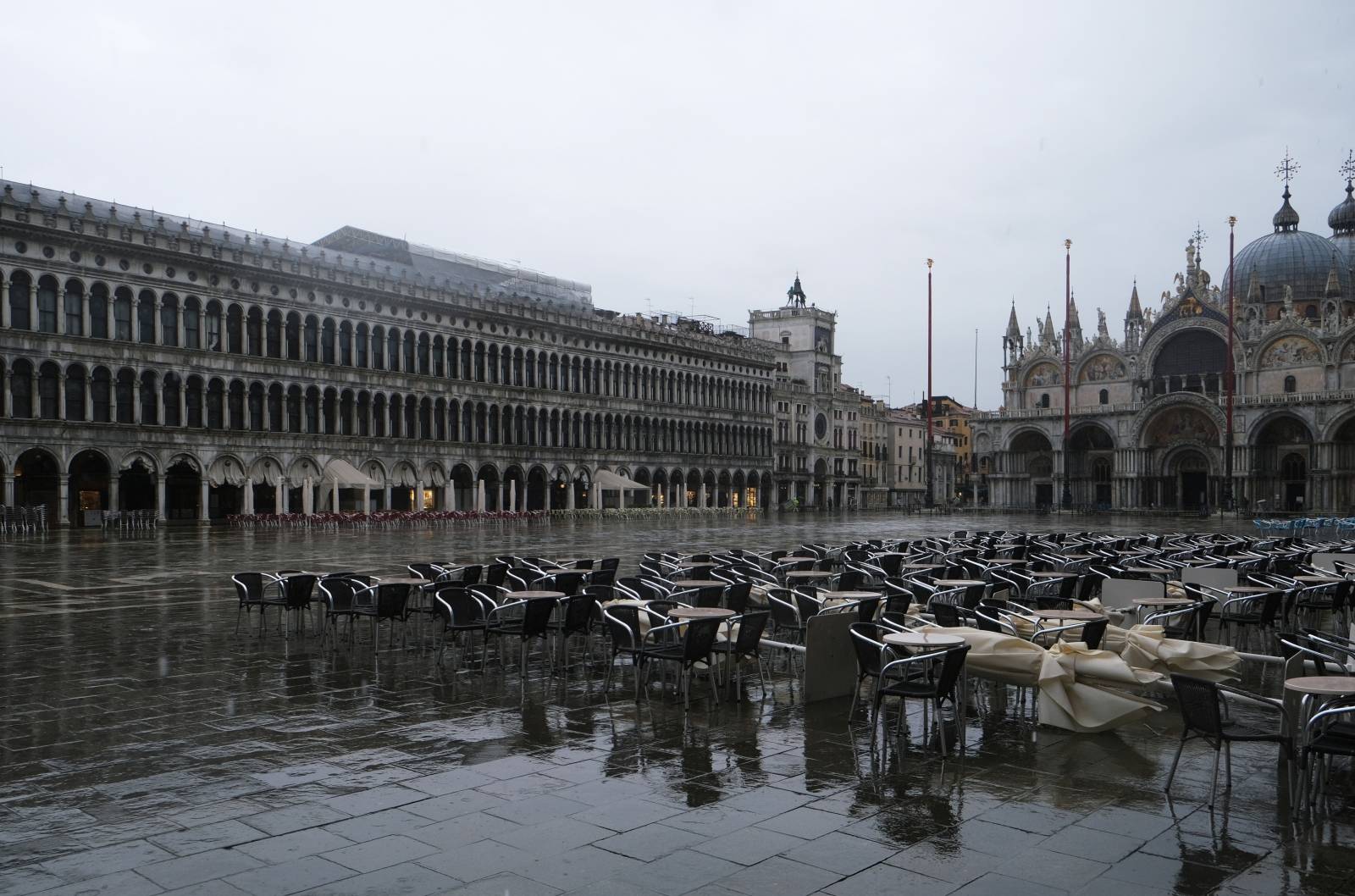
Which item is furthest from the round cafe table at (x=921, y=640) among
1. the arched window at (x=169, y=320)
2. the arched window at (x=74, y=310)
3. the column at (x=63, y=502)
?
the arched window at (x=169, y=320)

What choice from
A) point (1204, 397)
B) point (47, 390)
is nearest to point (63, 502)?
point (47, 390)

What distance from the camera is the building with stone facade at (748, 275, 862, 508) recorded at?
303 ft

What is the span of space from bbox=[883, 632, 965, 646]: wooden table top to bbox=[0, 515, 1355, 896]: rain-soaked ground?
2.26 feet

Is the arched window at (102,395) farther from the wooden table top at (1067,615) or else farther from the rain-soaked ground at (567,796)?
the wooden table top at (1067,615)

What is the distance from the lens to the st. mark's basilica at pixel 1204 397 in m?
72.7

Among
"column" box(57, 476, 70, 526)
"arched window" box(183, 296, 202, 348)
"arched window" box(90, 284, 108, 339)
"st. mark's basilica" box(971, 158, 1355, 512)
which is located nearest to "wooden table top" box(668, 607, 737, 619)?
"column" box(57, 476, 70, 526)

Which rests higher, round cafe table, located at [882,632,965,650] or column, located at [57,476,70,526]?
round cafe table, located at [882,632,965,650]

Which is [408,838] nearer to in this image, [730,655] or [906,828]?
[906,828]

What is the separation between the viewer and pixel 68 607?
1630 centimetres

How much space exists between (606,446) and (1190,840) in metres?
67.5

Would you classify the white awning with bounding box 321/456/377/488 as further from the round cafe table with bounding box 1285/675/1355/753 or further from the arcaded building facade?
the round cafe table with bounding box 1285/675/1355/753

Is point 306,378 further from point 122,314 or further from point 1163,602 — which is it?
point 1163,602

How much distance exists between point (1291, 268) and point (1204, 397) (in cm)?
1546

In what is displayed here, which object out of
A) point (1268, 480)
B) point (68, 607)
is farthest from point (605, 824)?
point (1268, 480)
